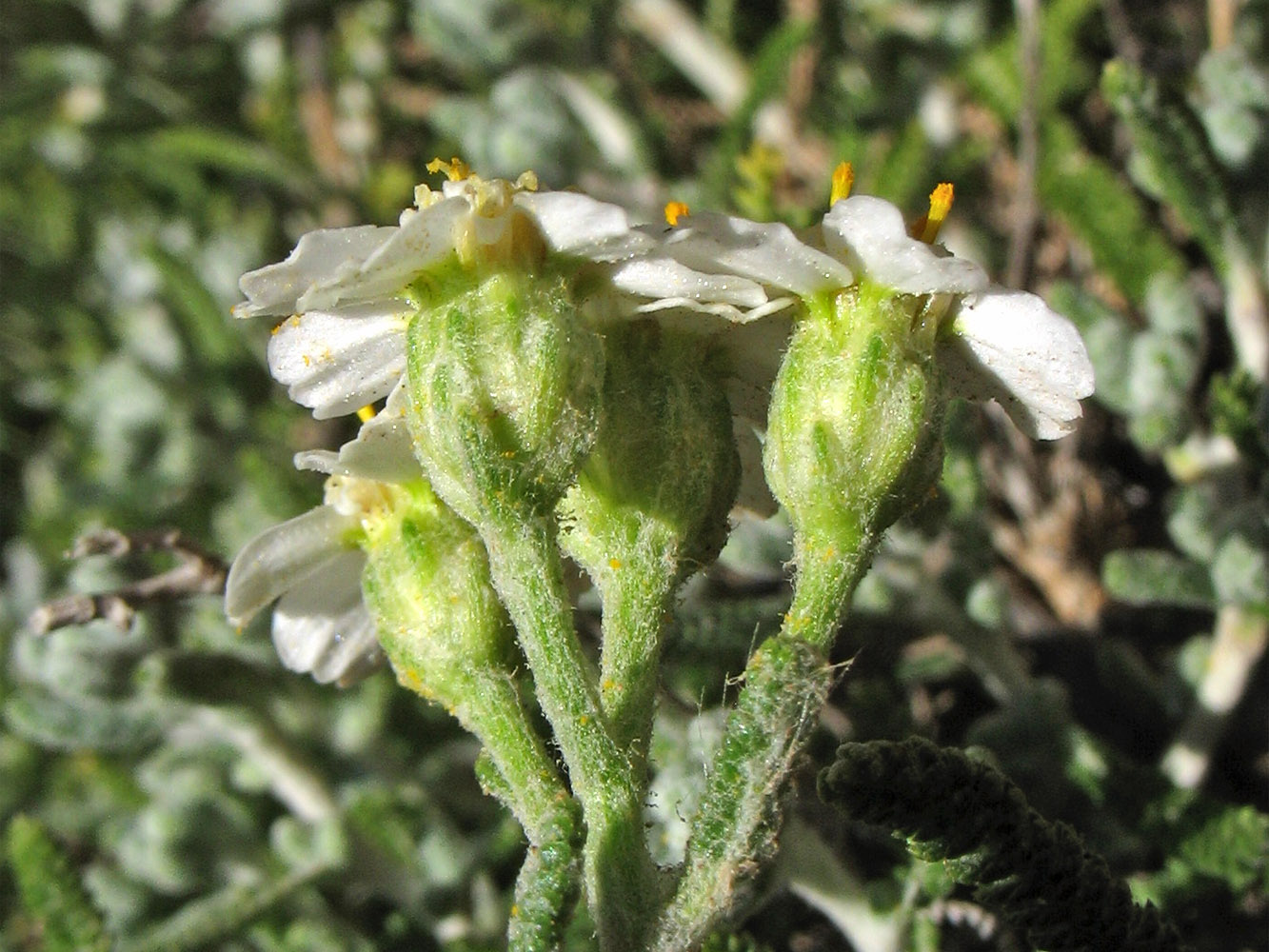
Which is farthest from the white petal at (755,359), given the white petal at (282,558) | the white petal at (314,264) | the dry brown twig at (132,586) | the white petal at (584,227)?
the dry brown twig at (132,586)

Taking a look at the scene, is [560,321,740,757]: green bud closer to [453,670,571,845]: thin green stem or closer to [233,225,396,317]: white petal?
[453,670,571,845]: thin green stem

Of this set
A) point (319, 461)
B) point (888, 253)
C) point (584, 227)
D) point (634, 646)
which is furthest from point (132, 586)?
point (888, 253)

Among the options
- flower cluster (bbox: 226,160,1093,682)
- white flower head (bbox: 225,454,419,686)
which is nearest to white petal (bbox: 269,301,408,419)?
flower cluster (bbox: 226,160,1093,682)

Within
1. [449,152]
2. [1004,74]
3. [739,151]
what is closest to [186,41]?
[449,152]

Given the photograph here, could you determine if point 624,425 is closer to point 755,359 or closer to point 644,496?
point 644,496

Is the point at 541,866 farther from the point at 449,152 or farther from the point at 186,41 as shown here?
the point at 186,41

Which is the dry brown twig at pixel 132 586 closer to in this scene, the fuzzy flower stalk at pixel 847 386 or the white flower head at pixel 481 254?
the white flower head at pixel 481 254

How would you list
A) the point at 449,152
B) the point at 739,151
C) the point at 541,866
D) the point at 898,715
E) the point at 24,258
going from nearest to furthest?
1. the point at 541,866
2. the point at 898,715
3. the point at 739,151
4. the point at 449,152
5. the point at 24,258
